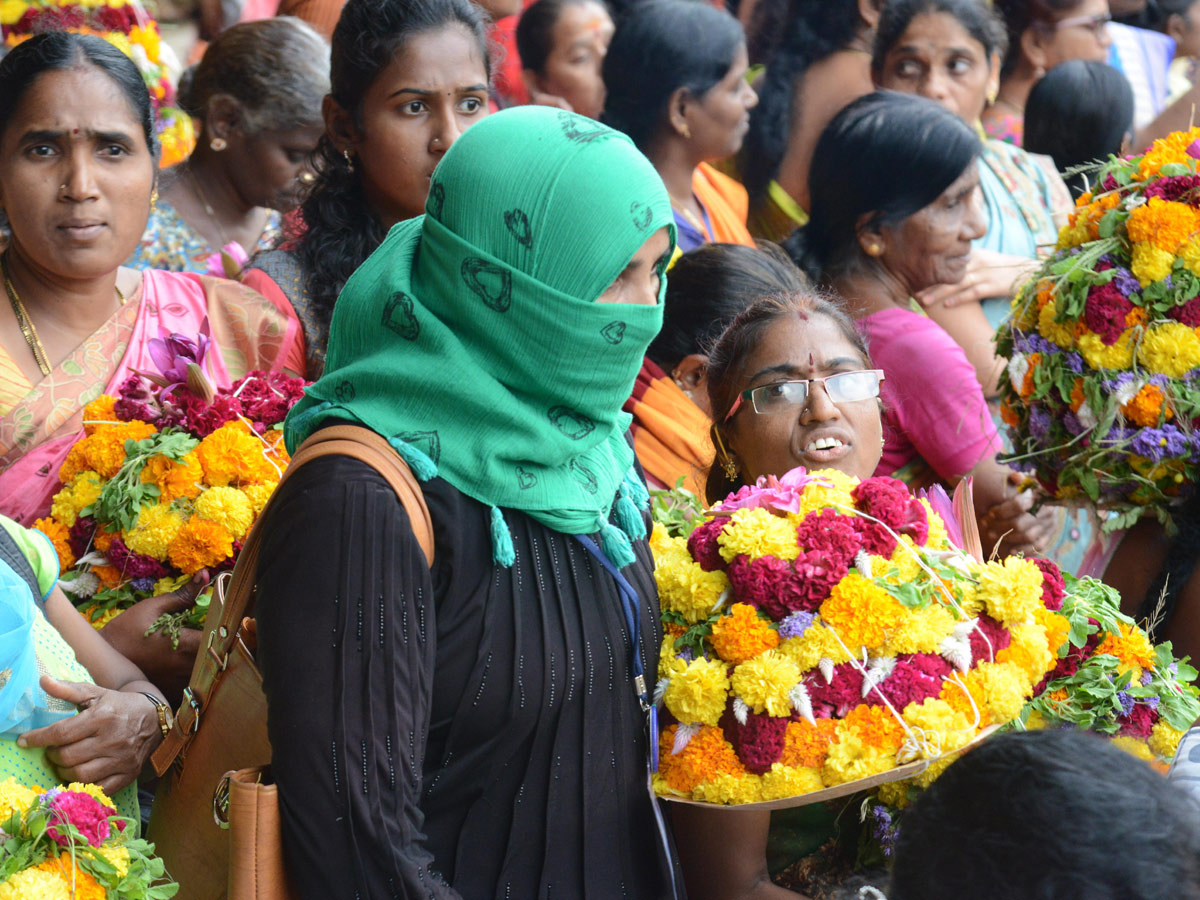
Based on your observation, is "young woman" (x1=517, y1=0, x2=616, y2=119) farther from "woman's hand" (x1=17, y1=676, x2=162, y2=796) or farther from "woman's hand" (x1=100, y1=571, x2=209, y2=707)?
"woman's hand" (x1=17, y1=676, x2=162, y2=796)

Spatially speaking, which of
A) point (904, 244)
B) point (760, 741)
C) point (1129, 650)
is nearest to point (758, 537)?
point (760, 741)

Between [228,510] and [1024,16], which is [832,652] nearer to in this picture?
[228,510]

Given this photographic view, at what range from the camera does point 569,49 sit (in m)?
6.16

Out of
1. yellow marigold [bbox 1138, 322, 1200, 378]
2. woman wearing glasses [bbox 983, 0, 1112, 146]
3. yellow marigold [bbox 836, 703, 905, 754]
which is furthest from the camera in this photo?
woman wearing glasses [bbox 983, 0, 1112, 146]

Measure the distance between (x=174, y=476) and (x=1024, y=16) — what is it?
6.17 meters

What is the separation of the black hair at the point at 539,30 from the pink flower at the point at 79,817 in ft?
16.1

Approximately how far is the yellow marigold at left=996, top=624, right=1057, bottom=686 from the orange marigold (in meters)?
1.32

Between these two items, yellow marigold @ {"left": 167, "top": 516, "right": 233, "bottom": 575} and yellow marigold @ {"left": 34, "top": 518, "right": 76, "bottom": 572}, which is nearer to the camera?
yellow marigold @ {"left": 167, "top": 516, "right": 233, "bottom": 575}

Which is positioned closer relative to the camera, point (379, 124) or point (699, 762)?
point (699, 762)

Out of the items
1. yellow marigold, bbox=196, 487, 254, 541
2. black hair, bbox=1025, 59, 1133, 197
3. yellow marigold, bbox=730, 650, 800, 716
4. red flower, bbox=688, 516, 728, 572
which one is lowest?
yellow marigold, bbox=730, 650, 800, 716

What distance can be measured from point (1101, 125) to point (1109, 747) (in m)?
5.67

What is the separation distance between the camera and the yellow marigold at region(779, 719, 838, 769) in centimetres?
198

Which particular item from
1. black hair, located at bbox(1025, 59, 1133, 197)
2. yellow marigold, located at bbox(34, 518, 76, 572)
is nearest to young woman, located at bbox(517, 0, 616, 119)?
black hair, located at bbox(1025, 59, 1133, 197)

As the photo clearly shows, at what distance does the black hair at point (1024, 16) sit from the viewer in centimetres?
719
